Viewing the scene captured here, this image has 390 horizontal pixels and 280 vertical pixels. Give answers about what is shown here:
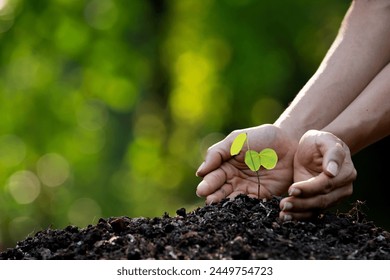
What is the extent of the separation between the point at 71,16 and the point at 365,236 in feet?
25.3

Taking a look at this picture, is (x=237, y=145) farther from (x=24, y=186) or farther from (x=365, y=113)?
(x=24, y=186)

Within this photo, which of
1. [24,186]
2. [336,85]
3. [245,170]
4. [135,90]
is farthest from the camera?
[24,186]

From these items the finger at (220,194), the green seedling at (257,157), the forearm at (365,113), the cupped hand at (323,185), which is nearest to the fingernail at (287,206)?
the cupped hand at (323,185)

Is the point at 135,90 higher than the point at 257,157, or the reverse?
the point at 135,90

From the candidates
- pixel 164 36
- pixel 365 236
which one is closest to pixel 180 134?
pixel 164 36

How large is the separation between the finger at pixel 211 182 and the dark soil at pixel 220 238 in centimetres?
27

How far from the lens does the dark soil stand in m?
2.04

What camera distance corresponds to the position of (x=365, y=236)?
7.57 feet

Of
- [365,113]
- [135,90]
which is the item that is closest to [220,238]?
[365,113]

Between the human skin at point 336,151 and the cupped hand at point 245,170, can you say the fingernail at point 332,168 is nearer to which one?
the human skin at point 336,151

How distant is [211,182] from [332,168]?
0.65 metres

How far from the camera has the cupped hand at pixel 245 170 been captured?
9.44ft

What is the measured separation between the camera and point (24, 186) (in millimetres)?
10172

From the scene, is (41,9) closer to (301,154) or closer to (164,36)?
(164,36)
